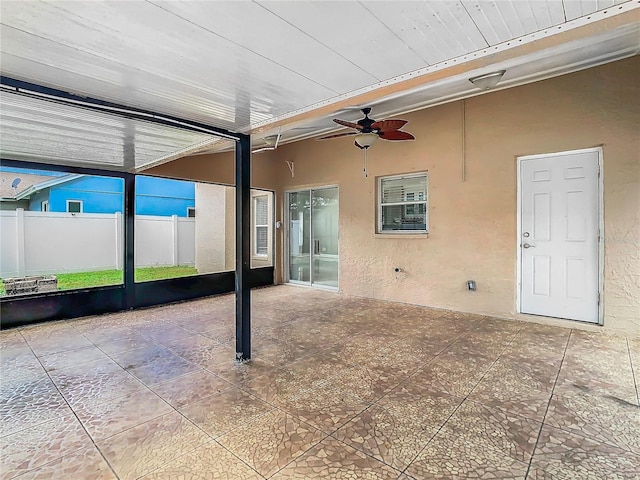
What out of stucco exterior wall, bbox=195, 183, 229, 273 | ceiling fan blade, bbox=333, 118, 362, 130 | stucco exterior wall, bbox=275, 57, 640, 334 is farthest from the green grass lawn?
ceiling fan blade, bbox=333, 118, 362, 130

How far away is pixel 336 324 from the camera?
14.5 feet

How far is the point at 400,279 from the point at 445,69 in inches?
166

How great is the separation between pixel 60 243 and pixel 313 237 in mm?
4756

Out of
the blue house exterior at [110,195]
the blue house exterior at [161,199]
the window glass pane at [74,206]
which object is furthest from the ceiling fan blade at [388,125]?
the blue house exterior at [161,199]

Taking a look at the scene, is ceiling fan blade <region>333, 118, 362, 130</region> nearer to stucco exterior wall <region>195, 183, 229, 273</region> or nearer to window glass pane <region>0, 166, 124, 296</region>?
window glass pane <region>0, 166, 124, 296</region>

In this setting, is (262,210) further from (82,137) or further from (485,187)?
(485,187)

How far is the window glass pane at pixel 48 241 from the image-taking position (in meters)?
4.88

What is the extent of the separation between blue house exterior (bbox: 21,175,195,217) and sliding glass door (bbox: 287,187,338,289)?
2621 mm

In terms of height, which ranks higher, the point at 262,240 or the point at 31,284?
the point at 262,240

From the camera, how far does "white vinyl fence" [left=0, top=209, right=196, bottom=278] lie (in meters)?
4.97

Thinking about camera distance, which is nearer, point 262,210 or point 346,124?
point 346,124

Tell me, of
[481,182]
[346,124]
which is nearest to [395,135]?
[346,124]

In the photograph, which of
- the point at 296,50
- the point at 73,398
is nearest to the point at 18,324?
the point at 73,398

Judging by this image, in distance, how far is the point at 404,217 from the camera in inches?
228
